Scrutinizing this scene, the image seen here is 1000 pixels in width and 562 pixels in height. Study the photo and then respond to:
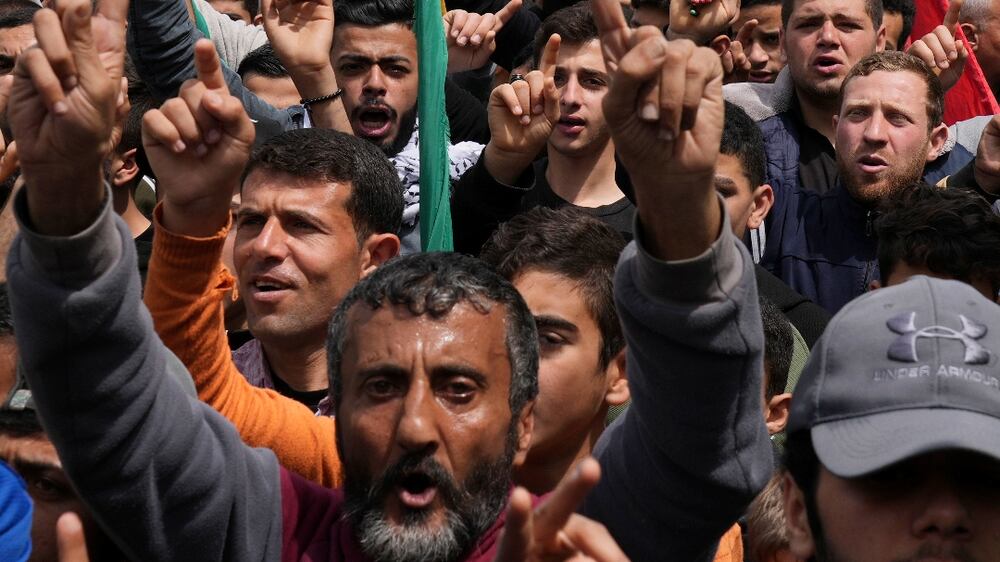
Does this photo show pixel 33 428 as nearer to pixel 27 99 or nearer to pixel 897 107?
pixel 27 99

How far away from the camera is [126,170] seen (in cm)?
521

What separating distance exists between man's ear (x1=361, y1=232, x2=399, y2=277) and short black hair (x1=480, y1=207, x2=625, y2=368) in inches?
11.5

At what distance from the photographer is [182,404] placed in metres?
2.49

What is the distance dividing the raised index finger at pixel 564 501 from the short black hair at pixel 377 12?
3828 millimetres

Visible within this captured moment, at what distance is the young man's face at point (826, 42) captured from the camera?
5742 millimetres

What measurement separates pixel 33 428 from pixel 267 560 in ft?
1.93

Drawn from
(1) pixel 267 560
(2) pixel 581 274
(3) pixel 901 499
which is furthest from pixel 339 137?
(3) pixel 901 499

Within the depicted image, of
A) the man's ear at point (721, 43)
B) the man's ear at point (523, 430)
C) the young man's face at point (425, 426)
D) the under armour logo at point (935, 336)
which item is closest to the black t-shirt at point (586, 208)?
the man's ear at point (721, 43)

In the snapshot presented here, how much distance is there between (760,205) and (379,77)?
144 centimetres

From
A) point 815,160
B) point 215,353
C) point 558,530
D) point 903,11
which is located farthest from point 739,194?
point 558,530

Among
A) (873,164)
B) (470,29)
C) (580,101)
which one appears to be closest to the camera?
Answer: (873,164)

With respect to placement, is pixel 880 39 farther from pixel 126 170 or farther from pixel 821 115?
pixel 126 170

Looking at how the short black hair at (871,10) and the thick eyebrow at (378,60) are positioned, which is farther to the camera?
the short black hair at (871,10)

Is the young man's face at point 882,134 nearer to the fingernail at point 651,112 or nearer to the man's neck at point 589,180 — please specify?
the man's neck at point 589,180
